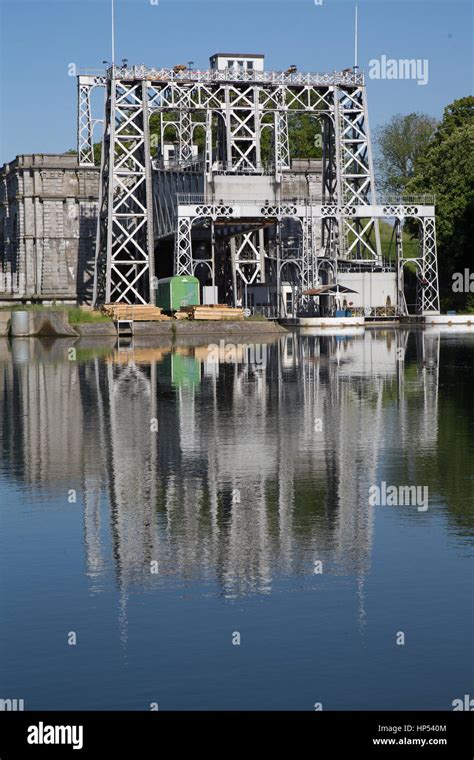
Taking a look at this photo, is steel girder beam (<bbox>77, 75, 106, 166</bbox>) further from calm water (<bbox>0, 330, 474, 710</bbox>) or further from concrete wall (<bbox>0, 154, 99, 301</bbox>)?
calm water (<bbox>0, 330, 474, 710</bbox>)

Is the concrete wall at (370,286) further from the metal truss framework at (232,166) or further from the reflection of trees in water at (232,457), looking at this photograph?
the reflection of trees in water at (232,457)

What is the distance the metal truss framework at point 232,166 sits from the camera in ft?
278

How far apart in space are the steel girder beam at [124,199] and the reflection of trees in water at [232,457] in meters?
44.0

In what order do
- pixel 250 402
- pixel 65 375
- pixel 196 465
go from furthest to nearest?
1. pixel 65 375
2. pixel 250 402
3. pixel 196 465

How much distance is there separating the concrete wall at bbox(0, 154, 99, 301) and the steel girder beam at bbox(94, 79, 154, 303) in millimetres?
9459

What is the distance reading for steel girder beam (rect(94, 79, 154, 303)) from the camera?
84.3 meters

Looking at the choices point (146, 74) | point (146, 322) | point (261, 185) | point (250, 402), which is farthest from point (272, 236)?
point (250, 402)

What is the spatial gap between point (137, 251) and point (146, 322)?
2250cm

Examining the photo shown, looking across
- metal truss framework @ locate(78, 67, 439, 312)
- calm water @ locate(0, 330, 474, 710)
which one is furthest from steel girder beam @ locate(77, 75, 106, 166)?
calm water @ locate(0, 330, 474, 710)

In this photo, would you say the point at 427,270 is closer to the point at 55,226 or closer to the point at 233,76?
the point at 233,76

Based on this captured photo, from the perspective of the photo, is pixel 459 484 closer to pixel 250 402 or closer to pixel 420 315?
pixel 250 402

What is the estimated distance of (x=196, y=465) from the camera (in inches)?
830

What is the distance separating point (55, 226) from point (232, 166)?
1756 centimetres

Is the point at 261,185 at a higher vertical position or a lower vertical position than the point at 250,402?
higher
